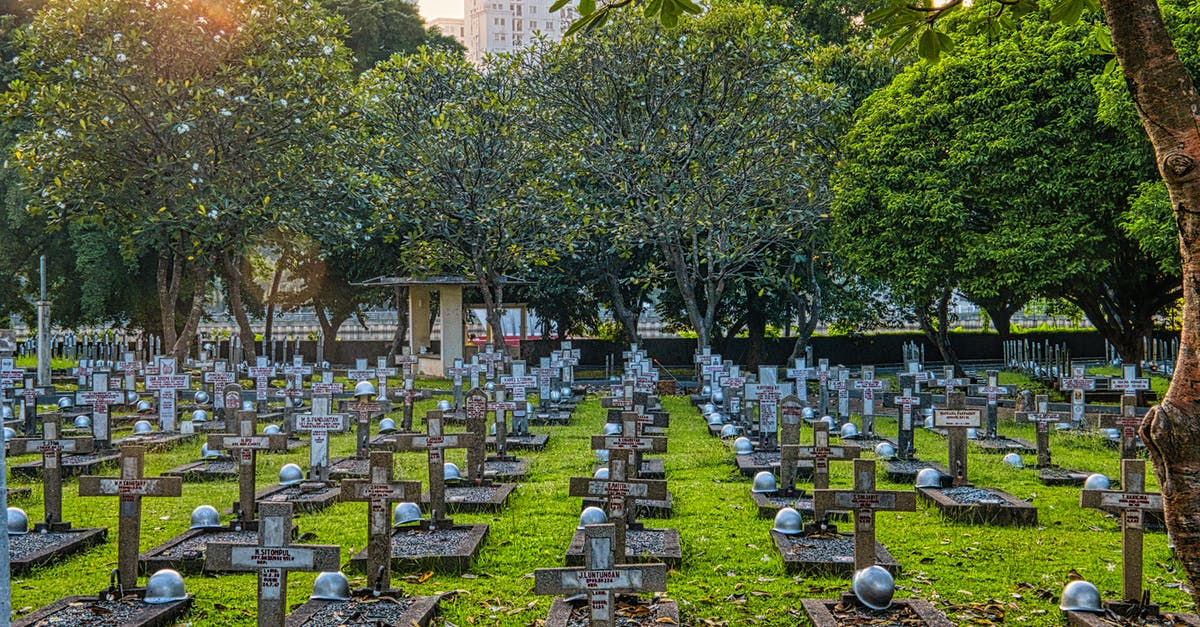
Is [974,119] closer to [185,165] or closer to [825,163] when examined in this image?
[825,163]

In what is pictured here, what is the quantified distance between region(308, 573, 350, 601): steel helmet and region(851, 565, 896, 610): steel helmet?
3181 mm

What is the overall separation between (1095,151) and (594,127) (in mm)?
9545

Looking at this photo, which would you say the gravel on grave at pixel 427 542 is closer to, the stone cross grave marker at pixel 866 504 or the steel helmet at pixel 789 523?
the steel helmet at pixel 789 523

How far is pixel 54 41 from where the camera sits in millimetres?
17000

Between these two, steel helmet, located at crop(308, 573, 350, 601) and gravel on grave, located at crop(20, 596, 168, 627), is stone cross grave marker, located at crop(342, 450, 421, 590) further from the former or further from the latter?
gravel on grave, located at crop(20, 596, 168, 627)

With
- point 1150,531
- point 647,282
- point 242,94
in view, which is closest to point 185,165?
point 242,94

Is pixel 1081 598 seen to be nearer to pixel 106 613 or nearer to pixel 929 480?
pixel 929 480

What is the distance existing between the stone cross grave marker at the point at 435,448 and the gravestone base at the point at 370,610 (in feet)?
6.73

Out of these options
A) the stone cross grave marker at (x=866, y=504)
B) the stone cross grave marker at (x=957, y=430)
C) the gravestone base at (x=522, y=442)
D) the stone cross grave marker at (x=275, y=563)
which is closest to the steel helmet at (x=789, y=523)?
the stone cross grave marker at (x=866, y=504)

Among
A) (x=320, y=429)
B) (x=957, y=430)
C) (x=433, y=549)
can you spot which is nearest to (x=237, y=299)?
(x=320, y=429)

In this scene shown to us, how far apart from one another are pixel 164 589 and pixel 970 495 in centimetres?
717

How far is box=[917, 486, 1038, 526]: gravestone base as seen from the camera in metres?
9.15

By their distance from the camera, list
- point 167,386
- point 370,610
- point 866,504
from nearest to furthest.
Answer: point 370,610 → point 866,504 → point 167,386

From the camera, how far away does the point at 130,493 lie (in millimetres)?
6984
